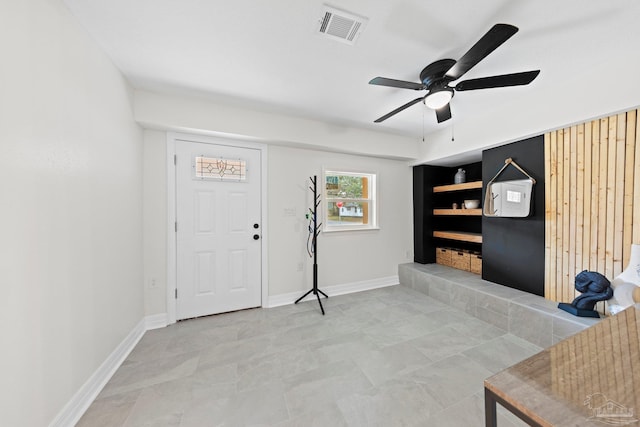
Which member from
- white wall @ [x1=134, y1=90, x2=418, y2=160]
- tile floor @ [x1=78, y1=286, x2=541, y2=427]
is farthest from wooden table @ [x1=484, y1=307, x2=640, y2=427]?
white wall @ [x1=134, y1=90, x2=418, y2=160]

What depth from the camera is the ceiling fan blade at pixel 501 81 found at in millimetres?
1615

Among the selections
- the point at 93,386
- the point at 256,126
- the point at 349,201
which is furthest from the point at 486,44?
the point at 93,386

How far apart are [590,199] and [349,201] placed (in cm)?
268

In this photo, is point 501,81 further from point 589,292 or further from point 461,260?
point 461,260

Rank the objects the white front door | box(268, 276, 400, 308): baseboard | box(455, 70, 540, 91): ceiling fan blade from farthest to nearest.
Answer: box(268, 276, 400, 308): baseboard → the white front door → box(455, 70, 540, 91): ceiling fan blade

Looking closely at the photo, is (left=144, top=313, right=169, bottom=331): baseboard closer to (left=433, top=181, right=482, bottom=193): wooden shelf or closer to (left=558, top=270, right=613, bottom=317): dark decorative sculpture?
(left=558, top=270, right=613, bottom=317): dark decorative sculpture

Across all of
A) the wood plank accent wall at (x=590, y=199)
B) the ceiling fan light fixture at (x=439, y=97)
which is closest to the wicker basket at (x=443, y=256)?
the wood plank accent wall at (x=590, y=199)

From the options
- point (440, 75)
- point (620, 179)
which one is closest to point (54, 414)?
point (440, 75)

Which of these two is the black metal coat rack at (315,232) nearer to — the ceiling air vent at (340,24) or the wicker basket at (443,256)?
the ceiling air vent at (340,24)

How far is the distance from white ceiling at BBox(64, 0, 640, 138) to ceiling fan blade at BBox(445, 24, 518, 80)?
25 centimetres

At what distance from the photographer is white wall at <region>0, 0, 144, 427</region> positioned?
105 centimetres

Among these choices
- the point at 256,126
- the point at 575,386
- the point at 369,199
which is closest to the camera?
A: the point at 575,386

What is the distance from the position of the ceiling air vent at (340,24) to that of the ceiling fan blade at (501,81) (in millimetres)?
935

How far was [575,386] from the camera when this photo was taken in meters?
0.71
